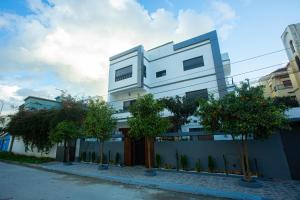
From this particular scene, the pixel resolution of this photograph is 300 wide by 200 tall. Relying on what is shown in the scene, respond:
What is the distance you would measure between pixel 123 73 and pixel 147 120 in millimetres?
13194

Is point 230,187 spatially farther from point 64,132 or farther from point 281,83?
point 281,83

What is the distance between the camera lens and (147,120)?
29.4 feet

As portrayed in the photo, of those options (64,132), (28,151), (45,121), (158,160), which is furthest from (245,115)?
(28,151)

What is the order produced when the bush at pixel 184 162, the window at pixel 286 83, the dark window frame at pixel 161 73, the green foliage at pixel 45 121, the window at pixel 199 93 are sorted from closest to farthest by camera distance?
1. the bush at pixel 184 162
2. the green foliage at pixel 45 121
3. the window at pixel 199 93
4. the dark window frame at pixel 161 73
5. the window at pixel 286 83

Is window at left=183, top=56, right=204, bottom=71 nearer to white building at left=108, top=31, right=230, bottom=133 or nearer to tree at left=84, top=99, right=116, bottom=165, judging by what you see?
white building at left=108, top=31, right=230, bottom=133

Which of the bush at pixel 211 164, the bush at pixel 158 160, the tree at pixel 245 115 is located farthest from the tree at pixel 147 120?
the bush at pixel 211 164

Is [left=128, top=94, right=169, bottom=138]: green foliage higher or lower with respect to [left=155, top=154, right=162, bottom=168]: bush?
higher

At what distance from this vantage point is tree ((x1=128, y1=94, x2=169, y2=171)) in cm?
888

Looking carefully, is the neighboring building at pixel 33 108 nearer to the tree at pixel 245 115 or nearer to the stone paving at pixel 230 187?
the stone paving at pixel 230 187

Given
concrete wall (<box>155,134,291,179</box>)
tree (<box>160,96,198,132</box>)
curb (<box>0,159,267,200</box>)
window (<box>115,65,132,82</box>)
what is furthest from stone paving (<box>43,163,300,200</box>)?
window (<box>115,65,132,82</box>)

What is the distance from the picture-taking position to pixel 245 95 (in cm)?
677

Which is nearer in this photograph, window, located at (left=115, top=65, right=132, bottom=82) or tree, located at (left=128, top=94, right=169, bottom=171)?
tree, located at (left=128, top=94, right=169, bottom=171)

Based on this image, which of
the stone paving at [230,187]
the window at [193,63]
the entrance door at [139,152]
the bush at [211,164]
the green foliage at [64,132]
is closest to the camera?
the stone paving at [230,187]

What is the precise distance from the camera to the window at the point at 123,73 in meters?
20.4
